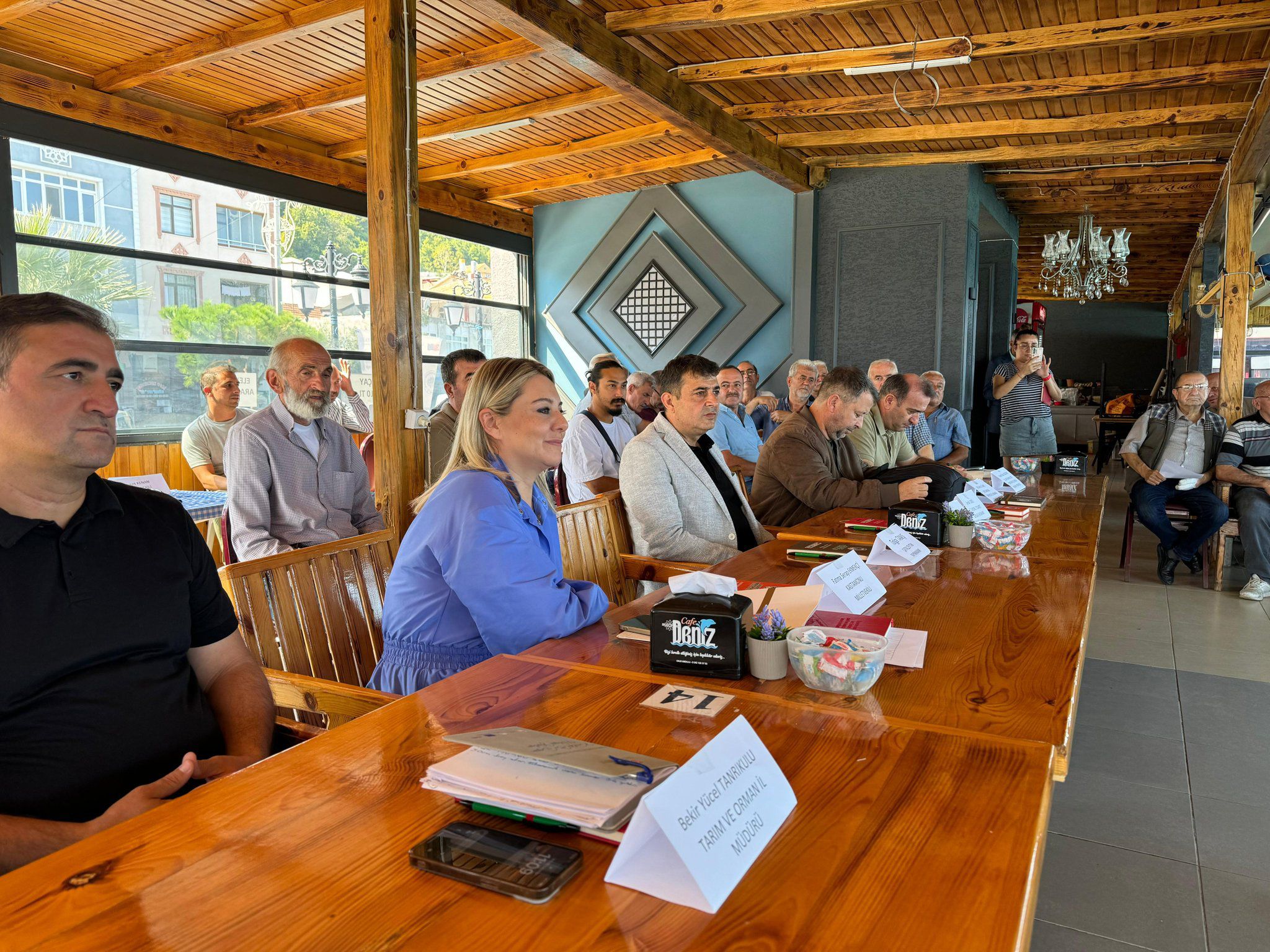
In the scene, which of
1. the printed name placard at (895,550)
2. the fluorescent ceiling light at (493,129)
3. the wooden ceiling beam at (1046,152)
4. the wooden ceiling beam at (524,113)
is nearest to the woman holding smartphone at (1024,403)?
the wooden ceiling beam at (1046,152)

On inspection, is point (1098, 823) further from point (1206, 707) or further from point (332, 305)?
point (332, 305)

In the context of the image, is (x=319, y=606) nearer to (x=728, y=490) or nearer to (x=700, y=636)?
(x=700, y=636)

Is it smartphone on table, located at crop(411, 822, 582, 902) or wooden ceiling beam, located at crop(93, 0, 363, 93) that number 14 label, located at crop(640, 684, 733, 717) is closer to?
smartphone on table, located at crop(411, 822, 582, 902)

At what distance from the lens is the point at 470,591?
1.82m

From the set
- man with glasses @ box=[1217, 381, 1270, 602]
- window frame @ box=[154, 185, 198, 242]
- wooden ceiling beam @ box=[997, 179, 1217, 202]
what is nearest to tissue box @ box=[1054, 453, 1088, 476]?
man with glasses @ box=[1217, 381, 1270, 602]

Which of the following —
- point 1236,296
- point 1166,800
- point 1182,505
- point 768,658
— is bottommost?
point 1166,800

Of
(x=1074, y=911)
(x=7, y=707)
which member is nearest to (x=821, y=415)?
(x=1074, y=911)

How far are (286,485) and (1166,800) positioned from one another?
10.1ft

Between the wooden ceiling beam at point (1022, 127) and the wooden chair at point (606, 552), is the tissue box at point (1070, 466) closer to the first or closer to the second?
the wooden ceiling beam at point (1022, 127)

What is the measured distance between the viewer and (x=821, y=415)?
3805 mm

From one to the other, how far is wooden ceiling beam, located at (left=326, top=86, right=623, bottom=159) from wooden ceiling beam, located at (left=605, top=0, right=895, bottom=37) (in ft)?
4.11

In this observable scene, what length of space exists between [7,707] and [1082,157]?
841cm

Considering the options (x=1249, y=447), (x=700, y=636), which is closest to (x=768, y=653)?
(x=700, y=636)

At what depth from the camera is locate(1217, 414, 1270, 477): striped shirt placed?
556cm
